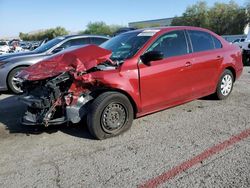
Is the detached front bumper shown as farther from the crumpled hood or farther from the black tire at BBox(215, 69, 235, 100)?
the black tire at BBox(215, 69, 235, 100)

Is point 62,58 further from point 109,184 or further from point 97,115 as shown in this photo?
point 109,184

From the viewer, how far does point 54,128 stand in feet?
17.7

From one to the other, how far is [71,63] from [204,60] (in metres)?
2.72

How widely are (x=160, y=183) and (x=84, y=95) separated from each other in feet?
6.27

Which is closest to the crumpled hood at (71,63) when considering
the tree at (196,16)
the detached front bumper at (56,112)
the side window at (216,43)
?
the detached front bumper at (56,112)

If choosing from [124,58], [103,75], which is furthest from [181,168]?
[124,58]

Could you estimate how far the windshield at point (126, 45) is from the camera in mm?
5282

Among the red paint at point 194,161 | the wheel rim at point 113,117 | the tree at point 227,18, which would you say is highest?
the tree at point 227,18

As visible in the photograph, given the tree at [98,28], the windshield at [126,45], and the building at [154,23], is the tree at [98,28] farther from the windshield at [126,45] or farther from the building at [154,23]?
the windshield at [126,45]

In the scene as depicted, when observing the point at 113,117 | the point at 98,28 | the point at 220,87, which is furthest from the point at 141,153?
the point at 98,28

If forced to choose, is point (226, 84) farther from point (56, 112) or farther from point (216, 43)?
point (56, 112)

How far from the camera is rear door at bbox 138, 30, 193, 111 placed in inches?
203

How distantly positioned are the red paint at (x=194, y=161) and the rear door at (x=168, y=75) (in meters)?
1.34

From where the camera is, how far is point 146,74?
510cm
